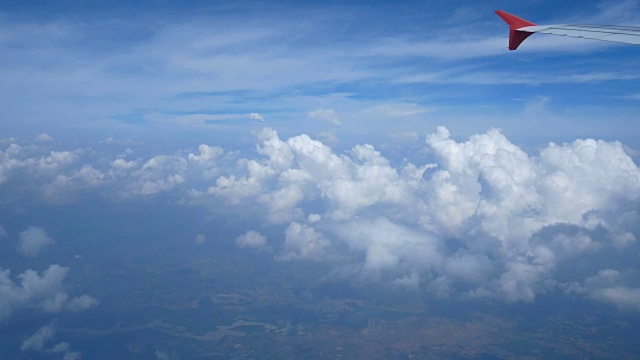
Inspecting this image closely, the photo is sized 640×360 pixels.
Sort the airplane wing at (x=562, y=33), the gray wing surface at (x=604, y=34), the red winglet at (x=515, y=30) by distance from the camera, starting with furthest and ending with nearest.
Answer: the red winglet at (x=515, y=30)
the airplane wing at (x=562, y=33)
the gray wing surface at (x=604, y=34)

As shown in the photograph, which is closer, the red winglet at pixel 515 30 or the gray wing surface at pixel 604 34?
the gray wing surface at pixel 604 34

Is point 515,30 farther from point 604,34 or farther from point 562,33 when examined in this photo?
point 604,34

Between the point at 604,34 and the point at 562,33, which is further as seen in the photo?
the point at 562,33

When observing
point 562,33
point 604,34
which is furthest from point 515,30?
point 604,34

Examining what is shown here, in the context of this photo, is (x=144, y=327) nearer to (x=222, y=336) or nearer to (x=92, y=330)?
(x=92, y=330)

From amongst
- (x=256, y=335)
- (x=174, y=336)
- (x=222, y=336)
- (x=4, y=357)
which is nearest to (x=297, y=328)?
(x=256, y=335)

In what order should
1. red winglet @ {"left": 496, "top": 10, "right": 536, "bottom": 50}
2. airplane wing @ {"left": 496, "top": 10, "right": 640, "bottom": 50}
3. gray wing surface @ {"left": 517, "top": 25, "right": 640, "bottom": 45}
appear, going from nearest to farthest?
gray wing surface @ {"left": 517, "top": 25, "right": 640, "bottom": 45} → airplane wing @ {"left": 496, "top": 10, "right": 640, "bottom": 50} → red winglet @ {"left": 496, "top": 10, "right": 536, "bottom": 50}

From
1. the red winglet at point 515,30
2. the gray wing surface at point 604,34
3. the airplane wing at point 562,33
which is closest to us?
the gray wing surface at point 604,34

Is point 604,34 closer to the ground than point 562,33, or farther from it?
closer to the ground
